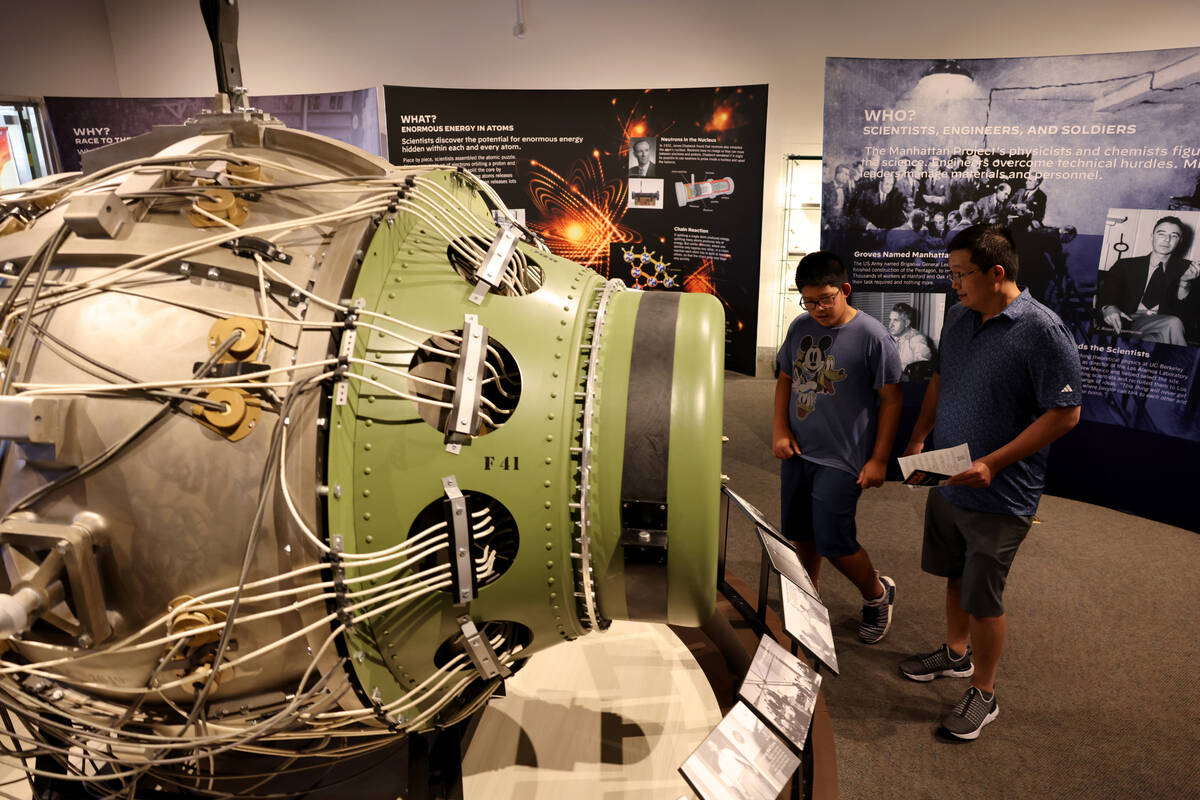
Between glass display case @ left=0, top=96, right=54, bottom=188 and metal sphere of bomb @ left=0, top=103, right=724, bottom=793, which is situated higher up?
glass display case @ left=0, top=96, right=54, bottom=188

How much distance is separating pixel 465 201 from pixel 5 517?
1221 millimetres

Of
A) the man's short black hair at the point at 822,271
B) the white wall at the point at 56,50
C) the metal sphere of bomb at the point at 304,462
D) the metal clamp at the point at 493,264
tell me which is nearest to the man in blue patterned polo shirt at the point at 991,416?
the man's short black hair at the point at 822,271

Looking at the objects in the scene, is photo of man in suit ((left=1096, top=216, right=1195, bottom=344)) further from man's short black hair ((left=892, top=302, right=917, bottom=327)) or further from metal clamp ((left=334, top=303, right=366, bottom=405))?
metal clamp ((left=334, top=303, right=366, bottom=405))

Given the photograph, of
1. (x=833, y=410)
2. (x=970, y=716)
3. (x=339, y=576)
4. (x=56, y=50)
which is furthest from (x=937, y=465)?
(x=56, y=50)

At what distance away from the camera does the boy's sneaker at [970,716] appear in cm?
289

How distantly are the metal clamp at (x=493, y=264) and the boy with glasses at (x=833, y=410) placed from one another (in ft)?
5.42

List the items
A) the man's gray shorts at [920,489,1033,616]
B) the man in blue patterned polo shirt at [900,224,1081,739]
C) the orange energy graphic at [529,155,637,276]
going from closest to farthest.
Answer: the man in blue patterned polo shirt at [900,224,1081,739], the man's gray shorts at [920,489,1033,616], the orange energy graphic at [529,155,637,276]

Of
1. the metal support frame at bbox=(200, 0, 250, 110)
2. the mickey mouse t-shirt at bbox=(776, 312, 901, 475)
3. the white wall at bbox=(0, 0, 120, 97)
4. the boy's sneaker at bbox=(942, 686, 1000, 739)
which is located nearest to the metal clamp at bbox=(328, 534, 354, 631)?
the metal support frame at bbox=(200, 0, 250, 110)

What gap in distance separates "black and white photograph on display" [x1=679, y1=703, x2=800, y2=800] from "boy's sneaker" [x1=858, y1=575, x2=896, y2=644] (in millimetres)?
2024

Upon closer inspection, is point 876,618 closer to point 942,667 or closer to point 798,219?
point 942,667

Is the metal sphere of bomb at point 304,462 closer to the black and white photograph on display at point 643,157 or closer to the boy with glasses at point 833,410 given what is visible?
the boy with glasses at point 833,410

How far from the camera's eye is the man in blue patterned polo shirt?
8.33 ft

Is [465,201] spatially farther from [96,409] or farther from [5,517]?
[5,517]

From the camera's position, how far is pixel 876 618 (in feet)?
11.4
